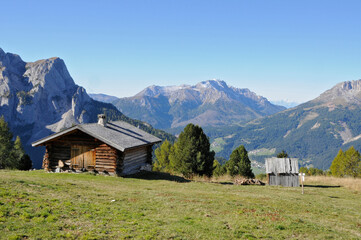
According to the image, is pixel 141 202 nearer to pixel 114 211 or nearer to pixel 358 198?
pixel 114 211

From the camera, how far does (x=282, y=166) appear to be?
39344 mm

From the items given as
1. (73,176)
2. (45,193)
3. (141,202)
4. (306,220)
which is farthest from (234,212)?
(73,176)

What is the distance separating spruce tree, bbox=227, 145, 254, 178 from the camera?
54125 millimetres

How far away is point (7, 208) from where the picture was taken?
44.3ft

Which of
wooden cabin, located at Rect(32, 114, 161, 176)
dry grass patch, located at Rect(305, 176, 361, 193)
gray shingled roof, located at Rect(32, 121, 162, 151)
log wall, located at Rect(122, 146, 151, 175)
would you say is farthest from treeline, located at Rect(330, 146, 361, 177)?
wooden cabin, located at Rect(32, 114, 161, 176)

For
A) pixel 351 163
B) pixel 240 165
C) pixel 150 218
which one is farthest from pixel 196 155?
Answer: pixel 351 163

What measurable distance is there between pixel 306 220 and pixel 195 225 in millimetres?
7340

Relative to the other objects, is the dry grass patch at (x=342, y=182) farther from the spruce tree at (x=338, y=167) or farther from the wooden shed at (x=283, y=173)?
the spruce tree at (x=338, y=167)

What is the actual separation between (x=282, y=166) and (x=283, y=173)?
3.23 feet

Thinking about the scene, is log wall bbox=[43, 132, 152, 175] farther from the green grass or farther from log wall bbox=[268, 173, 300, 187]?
log wall bbox=[268, 173, 300, 187]

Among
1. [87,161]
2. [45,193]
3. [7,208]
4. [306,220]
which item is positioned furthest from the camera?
[87,161]

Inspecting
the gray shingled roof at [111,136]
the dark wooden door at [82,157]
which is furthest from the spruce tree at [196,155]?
the dark wooden door at [82,157]

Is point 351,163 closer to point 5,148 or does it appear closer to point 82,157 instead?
point 82,157

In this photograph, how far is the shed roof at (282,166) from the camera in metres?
39.0
